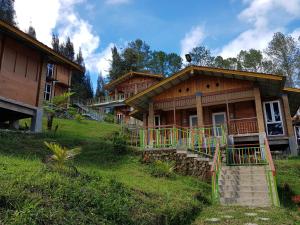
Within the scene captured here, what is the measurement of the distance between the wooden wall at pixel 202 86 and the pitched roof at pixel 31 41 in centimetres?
598

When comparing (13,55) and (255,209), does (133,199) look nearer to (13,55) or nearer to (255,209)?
(255,209)

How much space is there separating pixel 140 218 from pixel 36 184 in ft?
6.33

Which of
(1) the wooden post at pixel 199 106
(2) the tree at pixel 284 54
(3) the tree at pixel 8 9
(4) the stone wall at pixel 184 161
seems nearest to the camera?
(4) the stone wall at pixel 184 161

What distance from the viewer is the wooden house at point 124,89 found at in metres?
40.8

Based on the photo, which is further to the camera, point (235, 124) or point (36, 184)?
point (235, 124)

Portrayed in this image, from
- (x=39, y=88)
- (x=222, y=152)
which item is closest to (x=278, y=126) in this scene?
(x=222, y=152)

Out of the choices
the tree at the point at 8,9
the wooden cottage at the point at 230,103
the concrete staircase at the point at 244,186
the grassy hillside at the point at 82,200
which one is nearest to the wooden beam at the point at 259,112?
the wooden cottage at the point at 230,103

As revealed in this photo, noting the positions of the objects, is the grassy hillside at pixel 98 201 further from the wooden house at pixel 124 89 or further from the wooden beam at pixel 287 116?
the wooden house at pixel 124 89

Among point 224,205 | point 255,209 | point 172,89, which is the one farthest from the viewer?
point 172,89

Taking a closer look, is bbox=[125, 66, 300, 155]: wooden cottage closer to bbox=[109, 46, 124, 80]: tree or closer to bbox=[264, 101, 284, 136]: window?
bbox=[264, 101, 284, 136]: window

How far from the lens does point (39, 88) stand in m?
14.8

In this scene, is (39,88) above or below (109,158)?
above

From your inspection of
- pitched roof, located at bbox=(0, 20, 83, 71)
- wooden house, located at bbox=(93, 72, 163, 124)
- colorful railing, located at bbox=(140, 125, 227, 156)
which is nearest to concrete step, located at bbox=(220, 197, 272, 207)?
colorful railing, located at bbox=(140, 125, 227, 156)

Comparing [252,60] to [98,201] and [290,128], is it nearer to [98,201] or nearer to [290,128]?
[290,128]
